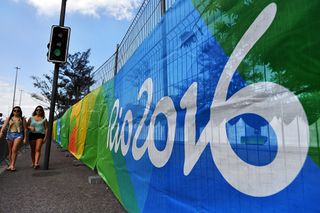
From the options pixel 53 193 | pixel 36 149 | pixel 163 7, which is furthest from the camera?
pixel 36 149

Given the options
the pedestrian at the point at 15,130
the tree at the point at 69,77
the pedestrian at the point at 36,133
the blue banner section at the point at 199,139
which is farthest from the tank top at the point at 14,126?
the tree at the point at 69,77

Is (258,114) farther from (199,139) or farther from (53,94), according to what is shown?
(53,94)

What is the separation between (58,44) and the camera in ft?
27.7

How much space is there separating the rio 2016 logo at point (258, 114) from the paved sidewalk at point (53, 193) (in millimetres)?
2113

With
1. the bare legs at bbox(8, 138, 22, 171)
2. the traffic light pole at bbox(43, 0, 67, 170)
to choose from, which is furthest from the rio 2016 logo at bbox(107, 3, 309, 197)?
the traffic light pole at bbox(43, 0, 67, 170)

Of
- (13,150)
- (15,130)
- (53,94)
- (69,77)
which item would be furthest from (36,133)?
(69,77)

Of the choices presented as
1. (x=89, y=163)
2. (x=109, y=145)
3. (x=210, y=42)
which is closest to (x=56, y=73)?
(x=89, y=163)

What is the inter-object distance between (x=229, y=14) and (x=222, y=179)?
1066 millimetres

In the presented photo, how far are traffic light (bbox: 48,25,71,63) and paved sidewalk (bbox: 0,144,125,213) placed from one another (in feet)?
10.2

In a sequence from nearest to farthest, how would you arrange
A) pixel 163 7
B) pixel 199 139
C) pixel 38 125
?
pixel 199 139, pixel 163 7, pixel 38 125

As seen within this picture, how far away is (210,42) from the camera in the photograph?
225cm

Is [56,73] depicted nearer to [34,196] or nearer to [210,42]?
[34,196]

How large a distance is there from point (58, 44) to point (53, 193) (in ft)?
15.6

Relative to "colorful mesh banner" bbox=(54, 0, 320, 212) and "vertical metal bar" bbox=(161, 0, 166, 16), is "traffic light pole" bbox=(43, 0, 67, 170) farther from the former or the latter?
"vertical metal bar" bbox=(161, 0, 166, 16)
